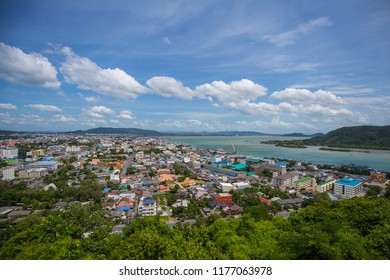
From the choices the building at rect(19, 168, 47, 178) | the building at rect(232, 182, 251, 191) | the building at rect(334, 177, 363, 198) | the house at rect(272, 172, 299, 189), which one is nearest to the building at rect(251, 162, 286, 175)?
the house at rect(272, 172, 299, 189)

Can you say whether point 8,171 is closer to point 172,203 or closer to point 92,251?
point 172,203

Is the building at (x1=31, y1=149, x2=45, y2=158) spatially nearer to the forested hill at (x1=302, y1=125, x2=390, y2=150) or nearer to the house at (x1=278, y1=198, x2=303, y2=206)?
the house at (x1=278, y1=198, x2=303, y2=206)

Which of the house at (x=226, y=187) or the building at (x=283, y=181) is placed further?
the building at (x=283, y=181)

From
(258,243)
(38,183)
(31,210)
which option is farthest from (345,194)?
(38,183)

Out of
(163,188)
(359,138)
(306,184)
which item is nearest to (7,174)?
(163,188)

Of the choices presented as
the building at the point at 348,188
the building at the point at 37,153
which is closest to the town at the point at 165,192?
the building at the point at 348,188

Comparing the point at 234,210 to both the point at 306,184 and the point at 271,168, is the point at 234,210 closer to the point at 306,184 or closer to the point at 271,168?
the point at 306,184

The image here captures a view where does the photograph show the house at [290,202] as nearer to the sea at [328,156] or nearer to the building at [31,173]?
the sea at [328,156]
